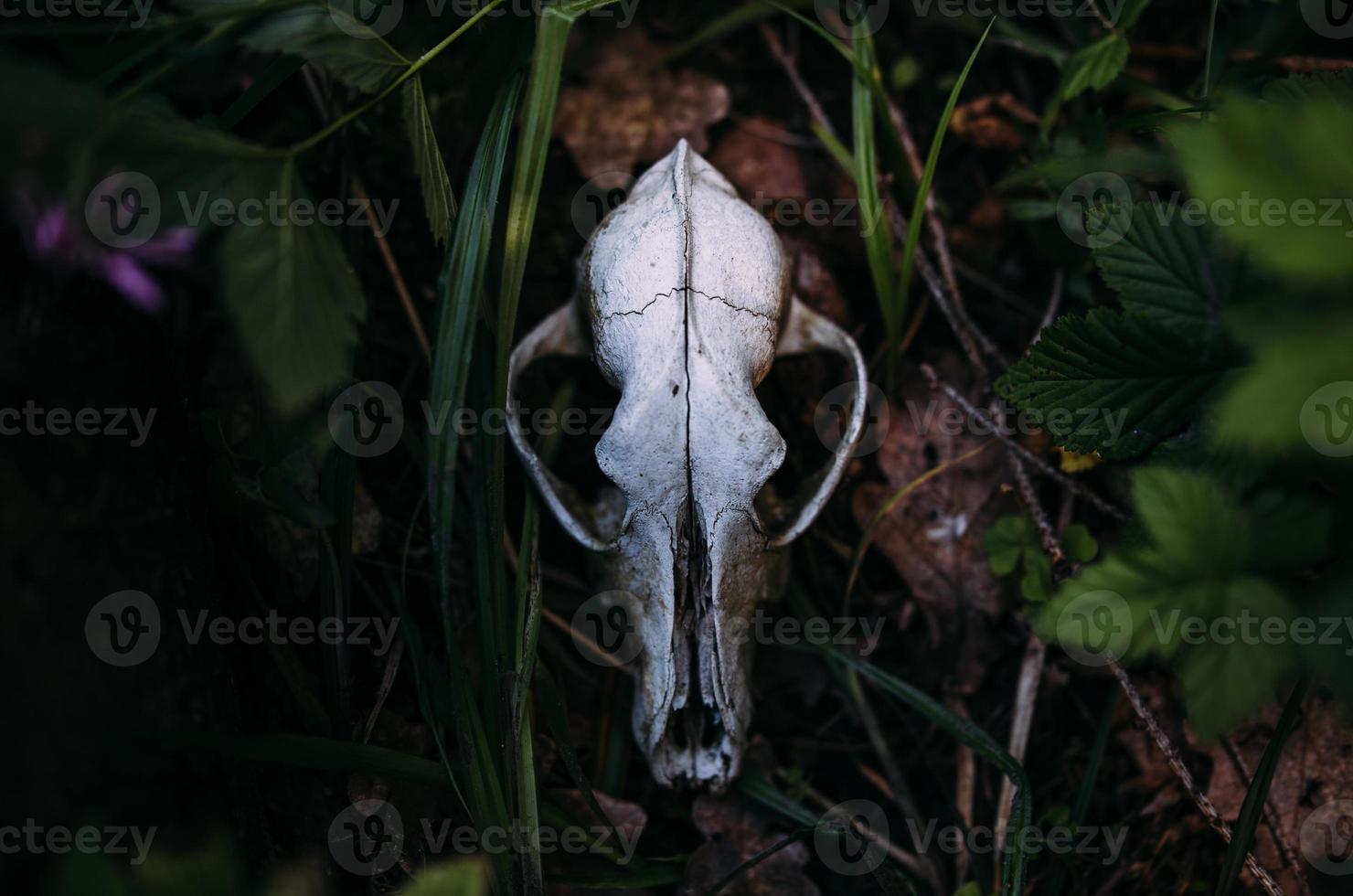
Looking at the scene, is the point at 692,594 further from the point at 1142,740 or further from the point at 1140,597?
the point at 1142,740

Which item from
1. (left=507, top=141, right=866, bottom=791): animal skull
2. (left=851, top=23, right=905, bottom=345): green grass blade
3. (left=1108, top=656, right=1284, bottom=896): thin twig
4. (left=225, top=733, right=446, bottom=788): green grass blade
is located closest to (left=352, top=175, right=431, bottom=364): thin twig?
(left=507, top=141, right=866, bottom=791): animal skull

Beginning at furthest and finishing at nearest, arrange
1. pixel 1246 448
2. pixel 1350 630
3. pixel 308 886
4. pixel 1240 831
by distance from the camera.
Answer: pixel 1240 831
pixel 1246 448
pixel 1350 630
pixel 308 886

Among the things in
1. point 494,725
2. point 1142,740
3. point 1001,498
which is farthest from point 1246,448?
point 494,725

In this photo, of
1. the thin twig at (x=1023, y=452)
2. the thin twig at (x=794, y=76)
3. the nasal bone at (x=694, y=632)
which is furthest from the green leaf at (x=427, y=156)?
the thin twig at (x=1023, y=452)

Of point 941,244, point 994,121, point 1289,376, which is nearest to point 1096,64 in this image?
point 994,121

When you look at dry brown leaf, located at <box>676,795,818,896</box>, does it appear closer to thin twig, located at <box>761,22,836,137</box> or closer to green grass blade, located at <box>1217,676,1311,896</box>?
green grass blade, located at <box>1217,676,1311,896</box>

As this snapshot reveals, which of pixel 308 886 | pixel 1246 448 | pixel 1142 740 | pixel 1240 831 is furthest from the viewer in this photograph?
pixel 1142 740
